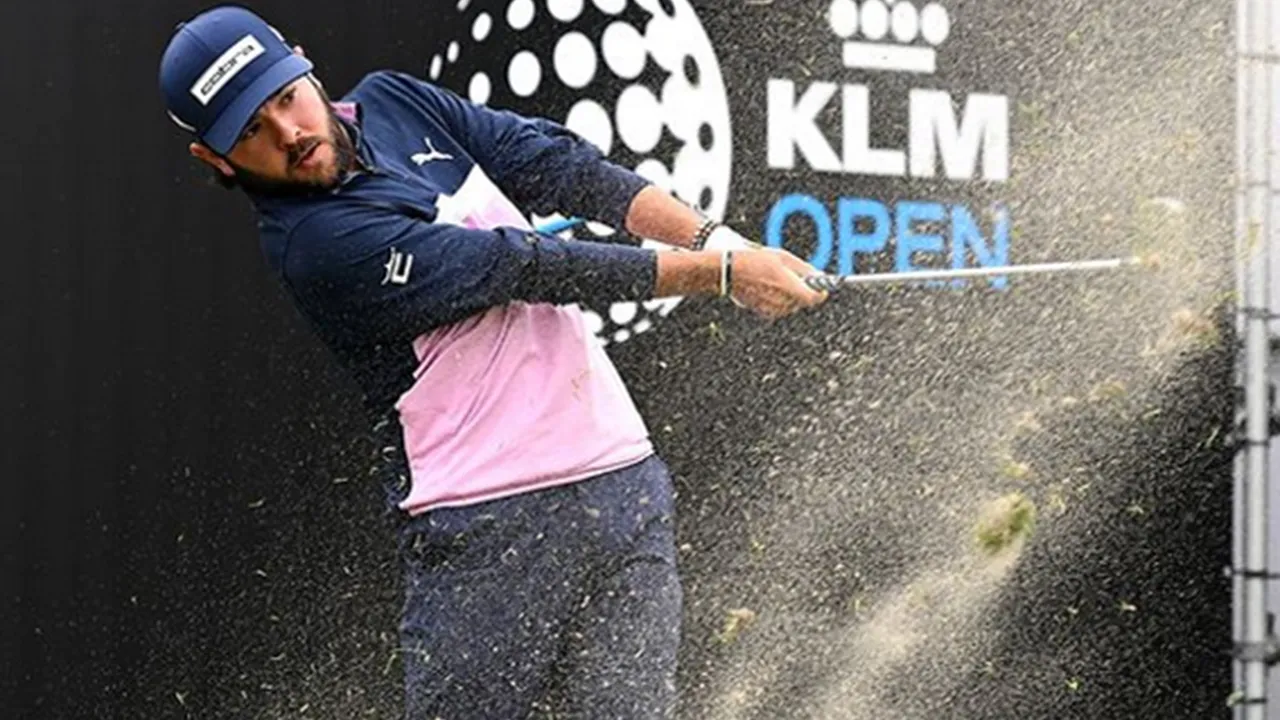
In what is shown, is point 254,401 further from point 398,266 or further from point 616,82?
point 616,82

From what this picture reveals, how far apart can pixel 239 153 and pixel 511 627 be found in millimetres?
1042

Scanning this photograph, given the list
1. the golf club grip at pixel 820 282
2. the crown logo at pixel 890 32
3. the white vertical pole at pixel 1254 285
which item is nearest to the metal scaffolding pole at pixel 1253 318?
the white vertical pole at pixel 1254 285

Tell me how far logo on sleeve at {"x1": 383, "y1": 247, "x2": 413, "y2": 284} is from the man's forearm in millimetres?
573

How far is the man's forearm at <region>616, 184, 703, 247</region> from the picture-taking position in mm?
5824

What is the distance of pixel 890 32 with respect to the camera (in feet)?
22.2

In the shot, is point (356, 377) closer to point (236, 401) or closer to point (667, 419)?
point (236, 401)

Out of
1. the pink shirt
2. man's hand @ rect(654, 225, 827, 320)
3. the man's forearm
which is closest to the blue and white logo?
the man's forearm

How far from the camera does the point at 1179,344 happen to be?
7184 millimetres

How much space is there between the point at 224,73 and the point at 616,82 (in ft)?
4.18

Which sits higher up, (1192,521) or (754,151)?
(754,151)

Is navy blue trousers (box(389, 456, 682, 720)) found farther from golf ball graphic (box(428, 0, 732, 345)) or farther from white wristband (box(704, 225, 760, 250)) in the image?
golf ball graphic (box(428, 0, 732, 345))

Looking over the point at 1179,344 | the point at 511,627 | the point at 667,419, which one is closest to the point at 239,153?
the point at 511,627

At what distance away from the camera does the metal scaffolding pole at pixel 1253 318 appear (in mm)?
7129

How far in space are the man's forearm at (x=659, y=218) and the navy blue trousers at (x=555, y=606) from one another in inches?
19.9
